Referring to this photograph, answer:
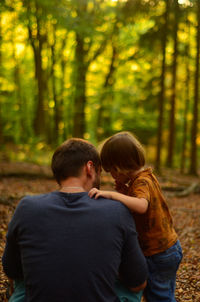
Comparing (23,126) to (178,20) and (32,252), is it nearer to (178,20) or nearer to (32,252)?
(178,20)

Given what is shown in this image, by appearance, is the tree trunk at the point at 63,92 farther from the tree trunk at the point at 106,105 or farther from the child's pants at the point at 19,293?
the child's pants at the point at 19,293

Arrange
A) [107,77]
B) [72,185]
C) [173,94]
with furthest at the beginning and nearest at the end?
1. [107,77]
2. [173,94]
3. [72,185]

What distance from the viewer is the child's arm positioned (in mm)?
1876

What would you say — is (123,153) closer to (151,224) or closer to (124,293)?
(151,224)

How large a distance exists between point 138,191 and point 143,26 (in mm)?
13274

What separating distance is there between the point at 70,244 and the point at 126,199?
1.57 ft

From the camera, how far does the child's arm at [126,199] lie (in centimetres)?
188

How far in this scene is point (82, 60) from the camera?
49.7 feet

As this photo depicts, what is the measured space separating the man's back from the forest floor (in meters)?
1.47

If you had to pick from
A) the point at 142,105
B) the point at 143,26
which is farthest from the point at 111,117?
the point at 143,26

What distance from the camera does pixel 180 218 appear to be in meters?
6.33

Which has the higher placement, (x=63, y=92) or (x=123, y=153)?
(x=63, y=92)

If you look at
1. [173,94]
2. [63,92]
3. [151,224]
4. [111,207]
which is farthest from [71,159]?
[63,92]

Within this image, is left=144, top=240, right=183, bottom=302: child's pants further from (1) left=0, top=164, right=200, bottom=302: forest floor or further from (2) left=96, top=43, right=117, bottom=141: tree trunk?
(2) left=96, top=43, right=117, bottom=141: tree trunk
